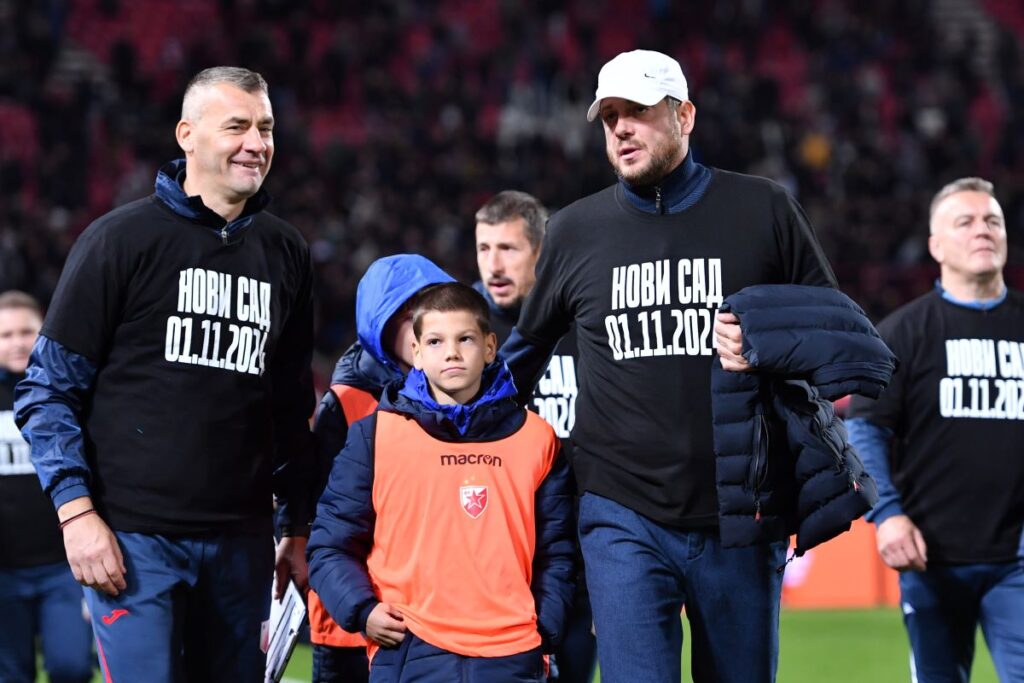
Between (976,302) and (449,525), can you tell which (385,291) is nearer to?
(449,525)

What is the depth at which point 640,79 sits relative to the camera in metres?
4.07

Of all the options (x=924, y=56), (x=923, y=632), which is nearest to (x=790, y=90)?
(x=924, y=56)

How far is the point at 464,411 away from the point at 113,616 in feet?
3.72

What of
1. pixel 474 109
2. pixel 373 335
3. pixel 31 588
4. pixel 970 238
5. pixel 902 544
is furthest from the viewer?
pixel 474 109

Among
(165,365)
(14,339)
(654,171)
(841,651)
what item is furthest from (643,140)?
(841,651)

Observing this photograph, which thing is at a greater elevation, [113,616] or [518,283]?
[518,283]

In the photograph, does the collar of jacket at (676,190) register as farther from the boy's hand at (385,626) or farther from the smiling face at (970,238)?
the smiling face at (970,238)

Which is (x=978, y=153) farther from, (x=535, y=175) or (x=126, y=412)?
(x=126, y=412)

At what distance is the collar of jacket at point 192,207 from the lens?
13.7 ft

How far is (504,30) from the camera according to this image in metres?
21.8

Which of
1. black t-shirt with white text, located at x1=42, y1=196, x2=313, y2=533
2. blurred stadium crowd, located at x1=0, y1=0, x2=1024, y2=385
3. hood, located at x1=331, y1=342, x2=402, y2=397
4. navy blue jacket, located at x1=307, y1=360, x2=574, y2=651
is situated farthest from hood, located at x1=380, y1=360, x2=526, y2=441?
blurred stadium crowd, located at x1=0, y1=0, x2=1024, y2=385

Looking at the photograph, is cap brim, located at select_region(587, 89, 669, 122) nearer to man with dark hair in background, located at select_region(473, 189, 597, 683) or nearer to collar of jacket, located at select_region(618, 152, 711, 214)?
collar of jacket, located at select_region(618, 152, 711, 214)

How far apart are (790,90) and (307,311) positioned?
62.3 ft

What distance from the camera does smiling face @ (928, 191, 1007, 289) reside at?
213 inches
